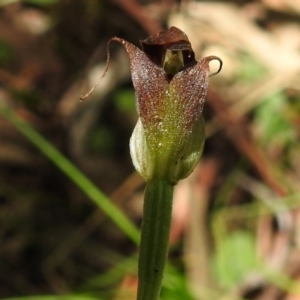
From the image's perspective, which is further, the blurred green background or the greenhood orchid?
the blurred green background

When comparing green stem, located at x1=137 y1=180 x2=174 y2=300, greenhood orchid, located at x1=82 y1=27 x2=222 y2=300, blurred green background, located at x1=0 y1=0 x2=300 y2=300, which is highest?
blurred green background, located at x1=0 y1=0 x2=300 y2=300

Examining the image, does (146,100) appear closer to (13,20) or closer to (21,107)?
(21,107)

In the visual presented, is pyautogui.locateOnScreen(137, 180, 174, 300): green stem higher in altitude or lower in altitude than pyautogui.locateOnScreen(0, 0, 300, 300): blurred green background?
lower

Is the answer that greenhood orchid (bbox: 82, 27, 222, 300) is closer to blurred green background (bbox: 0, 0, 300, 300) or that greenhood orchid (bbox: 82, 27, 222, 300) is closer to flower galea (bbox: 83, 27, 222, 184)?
flower galea (bbox: 83, 27, 222, 184)

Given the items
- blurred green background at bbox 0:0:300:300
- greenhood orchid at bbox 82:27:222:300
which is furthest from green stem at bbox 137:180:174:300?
blurred green background at bbox 0:0:300:300

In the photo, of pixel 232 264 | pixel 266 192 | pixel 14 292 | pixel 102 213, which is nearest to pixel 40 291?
pixel 14 292

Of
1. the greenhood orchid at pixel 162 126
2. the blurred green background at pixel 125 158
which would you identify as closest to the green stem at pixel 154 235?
the greenhood orchid at pixel 162 126

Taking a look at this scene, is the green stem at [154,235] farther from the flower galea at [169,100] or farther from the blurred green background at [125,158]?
the blurred green background at [125,158]

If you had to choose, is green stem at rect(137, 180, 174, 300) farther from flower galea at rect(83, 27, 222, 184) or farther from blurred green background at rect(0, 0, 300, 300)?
blurred green background at rect(0, 0, 300, 300)
